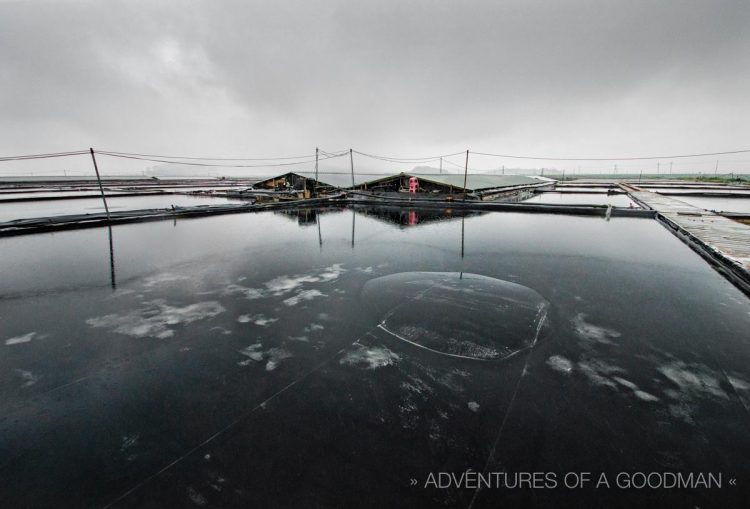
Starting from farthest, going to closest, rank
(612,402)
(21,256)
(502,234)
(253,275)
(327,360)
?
(502,234) < (21,256) < (253,275) < (327,360) < (612,402)

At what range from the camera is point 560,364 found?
202 inches

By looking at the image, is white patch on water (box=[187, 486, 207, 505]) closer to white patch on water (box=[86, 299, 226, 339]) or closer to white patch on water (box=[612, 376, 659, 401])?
white patch on water (box=[86, 299, 226, 339])

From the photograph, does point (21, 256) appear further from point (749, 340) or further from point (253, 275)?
point (749, 340)

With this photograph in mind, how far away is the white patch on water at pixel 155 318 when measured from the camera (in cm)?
621

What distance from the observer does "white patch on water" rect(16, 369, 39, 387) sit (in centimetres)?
460

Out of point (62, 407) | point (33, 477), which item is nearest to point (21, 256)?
point (62, 407)

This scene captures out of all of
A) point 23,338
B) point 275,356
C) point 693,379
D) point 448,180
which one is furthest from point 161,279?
point 448,180

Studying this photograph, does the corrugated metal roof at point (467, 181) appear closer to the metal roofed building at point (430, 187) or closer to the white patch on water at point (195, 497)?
the metal roofed building at point (430, 187)

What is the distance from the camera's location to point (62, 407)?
13.6 feet

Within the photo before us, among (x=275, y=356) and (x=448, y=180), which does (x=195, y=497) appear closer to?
(x=275, y=356)

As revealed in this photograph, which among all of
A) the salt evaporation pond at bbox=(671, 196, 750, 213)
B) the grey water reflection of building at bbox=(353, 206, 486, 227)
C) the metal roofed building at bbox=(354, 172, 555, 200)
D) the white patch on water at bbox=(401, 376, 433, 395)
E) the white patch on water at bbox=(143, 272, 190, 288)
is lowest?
the white patch on water at bbox=(401, 376, 433, 395)

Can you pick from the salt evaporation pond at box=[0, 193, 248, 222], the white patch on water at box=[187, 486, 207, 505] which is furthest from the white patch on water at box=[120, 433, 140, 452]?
the salt evaporation pond at box=[0, 193, 248, 222]

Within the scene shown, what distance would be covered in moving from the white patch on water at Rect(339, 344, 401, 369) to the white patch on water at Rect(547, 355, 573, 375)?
266cm

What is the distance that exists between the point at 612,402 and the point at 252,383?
5.41 m
